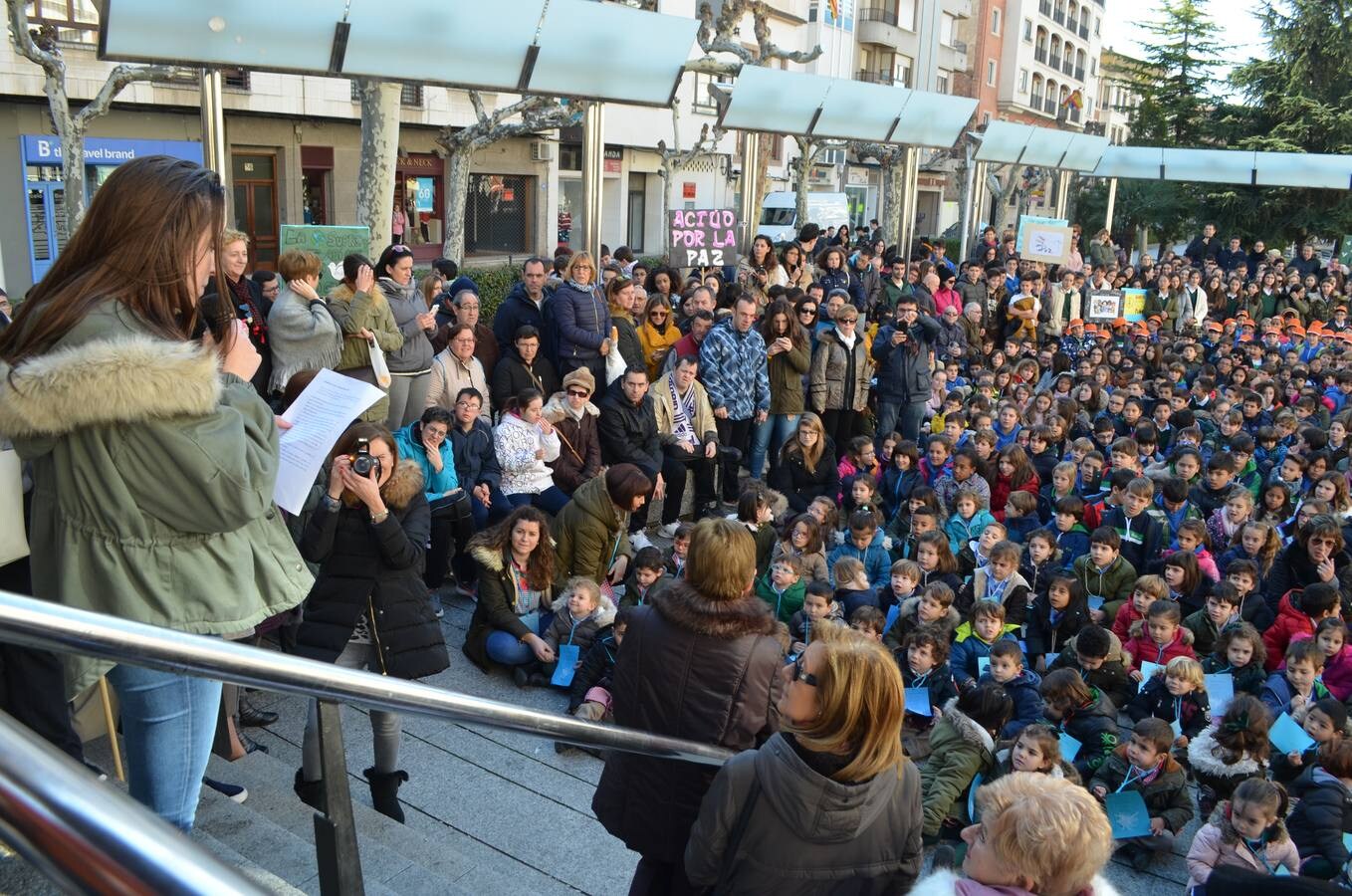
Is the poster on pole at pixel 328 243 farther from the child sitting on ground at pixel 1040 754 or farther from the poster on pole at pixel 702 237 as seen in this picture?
the child sitting on ground at pixel 1040 754

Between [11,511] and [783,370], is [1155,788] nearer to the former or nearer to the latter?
[11,511]

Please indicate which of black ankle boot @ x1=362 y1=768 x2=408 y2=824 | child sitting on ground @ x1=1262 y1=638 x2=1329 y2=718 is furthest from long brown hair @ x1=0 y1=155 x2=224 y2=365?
child sitting on ground @ x1=1262 y1=638 x2=1329 y2=718

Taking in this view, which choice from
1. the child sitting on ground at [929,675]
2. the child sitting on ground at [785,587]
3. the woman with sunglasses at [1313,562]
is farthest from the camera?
the woman with sunglasses at [1313,562]

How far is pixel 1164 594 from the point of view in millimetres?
6555

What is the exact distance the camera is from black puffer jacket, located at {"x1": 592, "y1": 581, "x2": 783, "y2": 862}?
10.6ft

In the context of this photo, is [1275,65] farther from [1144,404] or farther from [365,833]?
[365,833]

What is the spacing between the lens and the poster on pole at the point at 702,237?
11.5 m

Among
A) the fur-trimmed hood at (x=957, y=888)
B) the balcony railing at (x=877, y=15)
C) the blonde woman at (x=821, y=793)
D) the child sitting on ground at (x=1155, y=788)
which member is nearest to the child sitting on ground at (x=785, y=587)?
the child sitting on ground at (x=1155, y=788)

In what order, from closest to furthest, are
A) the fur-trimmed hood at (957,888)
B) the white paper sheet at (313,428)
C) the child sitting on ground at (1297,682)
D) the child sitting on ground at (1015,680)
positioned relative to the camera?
1. the fur-trimmed hood at (957,888)
2. the white paper sheet at (313,428)
3. the child sitting on ground at (1015,680)
4. the child sitting on ground at (1297,682)

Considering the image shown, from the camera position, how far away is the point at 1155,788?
5.03 metres

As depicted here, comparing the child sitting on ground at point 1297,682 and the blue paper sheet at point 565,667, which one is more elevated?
the child sitting on ground at point 1297,682

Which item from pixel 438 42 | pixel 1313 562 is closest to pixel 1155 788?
pixel 1313 562

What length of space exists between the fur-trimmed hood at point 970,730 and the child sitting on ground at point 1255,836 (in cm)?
96

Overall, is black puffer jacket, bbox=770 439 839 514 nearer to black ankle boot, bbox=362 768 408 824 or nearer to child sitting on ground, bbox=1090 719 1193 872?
child sitting on ground, bbox=1090 719 1193 872
